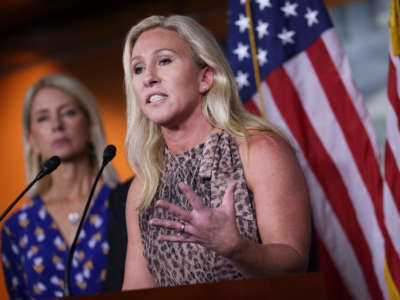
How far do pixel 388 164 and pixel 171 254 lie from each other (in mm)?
816

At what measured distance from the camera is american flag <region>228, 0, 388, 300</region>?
1.96 m

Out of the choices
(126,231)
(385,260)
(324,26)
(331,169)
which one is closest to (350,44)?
(324,26)

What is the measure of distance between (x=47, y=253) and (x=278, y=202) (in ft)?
4.07

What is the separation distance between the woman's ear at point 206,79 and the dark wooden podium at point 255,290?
2.72 ft

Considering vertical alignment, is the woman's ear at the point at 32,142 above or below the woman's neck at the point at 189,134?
above

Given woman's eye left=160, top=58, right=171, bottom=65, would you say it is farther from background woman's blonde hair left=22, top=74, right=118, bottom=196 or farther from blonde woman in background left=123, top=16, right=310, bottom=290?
background woman's blonde hair left=22, top=74, right=118, bottom=196

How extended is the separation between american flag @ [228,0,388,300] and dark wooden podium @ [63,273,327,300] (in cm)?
110

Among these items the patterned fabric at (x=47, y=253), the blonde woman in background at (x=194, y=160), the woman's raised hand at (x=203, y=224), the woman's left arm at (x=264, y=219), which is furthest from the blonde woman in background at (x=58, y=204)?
the woman's raised hand at (x=203, y=224)

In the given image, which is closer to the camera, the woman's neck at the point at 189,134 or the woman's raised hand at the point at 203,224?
the woman's raised hand at the point at 203,224

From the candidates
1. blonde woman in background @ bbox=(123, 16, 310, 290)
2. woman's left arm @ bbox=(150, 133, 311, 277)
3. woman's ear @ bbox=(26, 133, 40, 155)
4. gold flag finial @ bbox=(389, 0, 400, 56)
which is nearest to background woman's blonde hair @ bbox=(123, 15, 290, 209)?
blonde woman in background @ bbox=(123, 16, 310, 290)

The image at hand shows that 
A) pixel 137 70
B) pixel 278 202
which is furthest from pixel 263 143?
pixel 137 70

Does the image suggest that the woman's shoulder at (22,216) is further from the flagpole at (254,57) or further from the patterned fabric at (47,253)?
the flagpole at (254,57)

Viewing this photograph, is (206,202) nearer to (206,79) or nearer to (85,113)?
(206,79)

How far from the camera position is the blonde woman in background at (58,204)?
89.4 inches
